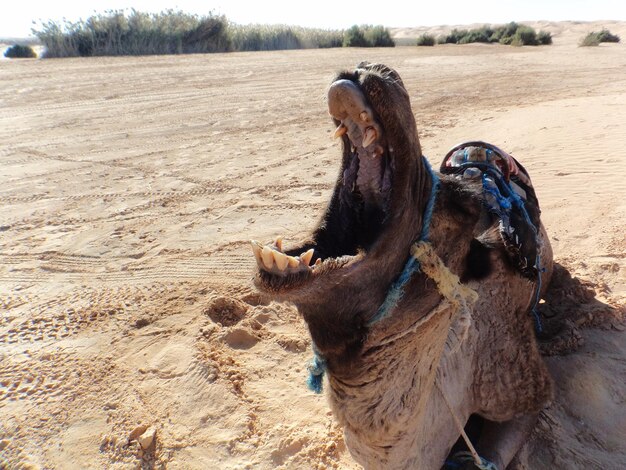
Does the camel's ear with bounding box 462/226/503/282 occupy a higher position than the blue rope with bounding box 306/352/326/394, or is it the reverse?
the camel's ear with bounding box 462/226/503/282

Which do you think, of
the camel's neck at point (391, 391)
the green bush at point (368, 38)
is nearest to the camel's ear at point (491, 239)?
the camel's neck at point (391, 391)

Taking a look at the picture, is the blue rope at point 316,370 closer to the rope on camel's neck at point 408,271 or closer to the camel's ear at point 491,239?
the rope on camel's neck at point 408,271

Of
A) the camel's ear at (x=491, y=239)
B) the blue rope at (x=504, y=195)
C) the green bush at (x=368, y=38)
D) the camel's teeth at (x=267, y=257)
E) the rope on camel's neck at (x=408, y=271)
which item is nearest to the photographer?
the camel's teeth at (x=267, y=257)

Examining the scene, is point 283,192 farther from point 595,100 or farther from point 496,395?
point 595,100

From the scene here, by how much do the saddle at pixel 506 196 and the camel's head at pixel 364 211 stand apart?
455mm

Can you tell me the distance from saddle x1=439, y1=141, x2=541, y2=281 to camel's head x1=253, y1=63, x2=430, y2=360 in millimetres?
455

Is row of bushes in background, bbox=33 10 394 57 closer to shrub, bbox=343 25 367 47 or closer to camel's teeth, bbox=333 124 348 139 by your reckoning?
shrub, bbox=343 25 367 47

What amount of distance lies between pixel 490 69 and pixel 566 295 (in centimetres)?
1487

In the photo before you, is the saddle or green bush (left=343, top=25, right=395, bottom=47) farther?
green bush (left=343, top=25, right=395, bottom=47)

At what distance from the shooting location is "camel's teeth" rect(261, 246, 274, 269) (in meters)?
1.66

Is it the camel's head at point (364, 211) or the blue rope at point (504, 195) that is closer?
the camel's head at point (364, 211)

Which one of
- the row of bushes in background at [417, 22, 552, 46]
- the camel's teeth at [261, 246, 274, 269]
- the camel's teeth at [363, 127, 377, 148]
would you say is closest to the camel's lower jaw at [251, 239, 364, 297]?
the camel's teeth at [261, 246, 274, 269]

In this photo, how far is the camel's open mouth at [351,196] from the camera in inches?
67.8

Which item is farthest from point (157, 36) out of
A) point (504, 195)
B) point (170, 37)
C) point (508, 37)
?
point (504, 195)
